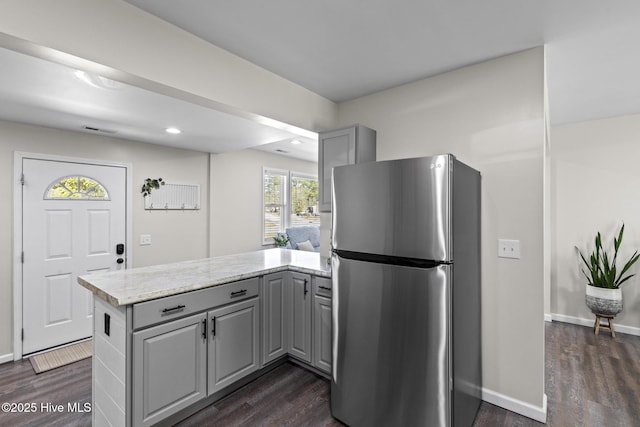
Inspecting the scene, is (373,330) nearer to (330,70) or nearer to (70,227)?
(330,70)

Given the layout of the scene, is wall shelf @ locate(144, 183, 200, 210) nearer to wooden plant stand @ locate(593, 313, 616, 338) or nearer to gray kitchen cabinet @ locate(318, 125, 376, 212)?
gray kitchen cabinet @ locate(318, 125, 376, 212)

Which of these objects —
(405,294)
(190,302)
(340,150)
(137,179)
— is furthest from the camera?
(137,179)

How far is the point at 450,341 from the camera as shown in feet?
5.42

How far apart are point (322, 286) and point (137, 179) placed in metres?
2.80

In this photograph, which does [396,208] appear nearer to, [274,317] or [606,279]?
[274,317]

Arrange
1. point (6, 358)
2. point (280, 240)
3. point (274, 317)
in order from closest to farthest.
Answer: point (274, 317) → point (6, 358) → point (280, 240)

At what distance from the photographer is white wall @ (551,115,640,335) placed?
11.2ft

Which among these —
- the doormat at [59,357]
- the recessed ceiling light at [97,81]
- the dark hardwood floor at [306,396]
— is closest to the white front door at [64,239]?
the doormat at [59,357]

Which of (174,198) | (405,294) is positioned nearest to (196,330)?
(405,294)

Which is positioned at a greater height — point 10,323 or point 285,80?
point 285,80

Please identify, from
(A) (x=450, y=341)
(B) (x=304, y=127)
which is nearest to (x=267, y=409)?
(A) (x=450, y=341)

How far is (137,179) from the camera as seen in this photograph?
3807 millimetres

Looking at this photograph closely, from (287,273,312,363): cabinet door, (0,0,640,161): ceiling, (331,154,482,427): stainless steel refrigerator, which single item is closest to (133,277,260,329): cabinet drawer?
(287,273,312,363): cabinet door

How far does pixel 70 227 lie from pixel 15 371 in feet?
4.50
